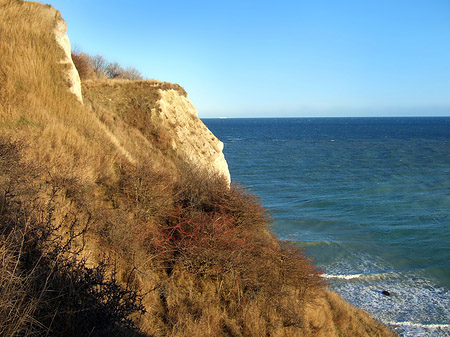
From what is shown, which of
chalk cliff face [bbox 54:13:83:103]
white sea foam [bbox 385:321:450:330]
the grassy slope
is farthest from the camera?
chalk cliff face [bbox 54:13:83:103]

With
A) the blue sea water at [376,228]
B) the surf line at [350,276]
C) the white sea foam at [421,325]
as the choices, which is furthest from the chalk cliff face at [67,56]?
the white sea foam at [421,325]

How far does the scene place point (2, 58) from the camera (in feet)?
40.9

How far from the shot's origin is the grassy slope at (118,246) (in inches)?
174

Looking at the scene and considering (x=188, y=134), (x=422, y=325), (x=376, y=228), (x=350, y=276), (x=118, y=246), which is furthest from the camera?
(x=376, y=228)

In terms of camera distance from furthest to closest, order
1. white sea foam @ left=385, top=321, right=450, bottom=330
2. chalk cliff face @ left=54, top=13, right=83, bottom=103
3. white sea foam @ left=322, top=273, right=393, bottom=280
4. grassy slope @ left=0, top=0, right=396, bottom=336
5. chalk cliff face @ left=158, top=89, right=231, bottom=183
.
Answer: chalk cliff face @ left=158, top=89, right=231, bottom=183 → white sea foam @ left=322, top=273, right=393, bottom=280 → chalk cliff face @ left=54, top=13, right=83, bottom=103 → white sea foam @ left=385, top=321, right=450, bottom=330 → grassy slope @ left=0, top=0, right=396, bottom=336

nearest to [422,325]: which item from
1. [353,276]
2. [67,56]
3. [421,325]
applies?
[421,325]

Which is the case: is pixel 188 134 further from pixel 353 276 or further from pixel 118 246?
pixel 118 246

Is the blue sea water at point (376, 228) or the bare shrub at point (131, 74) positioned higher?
the bare shrub at point (131, 74)

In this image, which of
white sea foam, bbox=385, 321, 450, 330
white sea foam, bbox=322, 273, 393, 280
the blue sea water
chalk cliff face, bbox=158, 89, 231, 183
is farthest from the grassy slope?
chalk cliff face, bbox=158, 89, 231, 183

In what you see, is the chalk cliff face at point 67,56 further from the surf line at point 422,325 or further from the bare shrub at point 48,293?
the surf line at point 422,325

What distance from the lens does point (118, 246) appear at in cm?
696

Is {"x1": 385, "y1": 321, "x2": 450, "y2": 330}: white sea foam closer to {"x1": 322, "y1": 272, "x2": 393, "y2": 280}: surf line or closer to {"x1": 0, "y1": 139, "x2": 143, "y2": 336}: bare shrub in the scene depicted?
{"x1": 322, "y1": 272, "x2": 393, "y2": 280}: surf line

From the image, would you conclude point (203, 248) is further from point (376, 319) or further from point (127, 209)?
point (376, 319)

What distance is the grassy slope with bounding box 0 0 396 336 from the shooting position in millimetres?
4426
